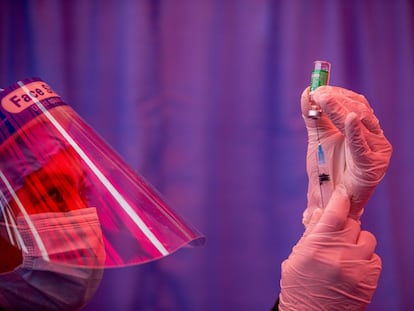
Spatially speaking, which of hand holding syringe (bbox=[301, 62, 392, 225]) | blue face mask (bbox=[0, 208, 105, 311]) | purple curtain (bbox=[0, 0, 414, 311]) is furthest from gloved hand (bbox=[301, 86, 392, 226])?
blue face mask (bbox=[0, 208, 105, 311])

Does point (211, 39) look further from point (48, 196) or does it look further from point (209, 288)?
point (48, 196)

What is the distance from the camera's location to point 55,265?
32.0 inches

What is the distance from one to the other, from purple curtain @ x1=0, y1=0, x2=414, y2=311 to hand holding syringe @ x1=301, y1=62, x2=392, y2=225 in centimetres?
43

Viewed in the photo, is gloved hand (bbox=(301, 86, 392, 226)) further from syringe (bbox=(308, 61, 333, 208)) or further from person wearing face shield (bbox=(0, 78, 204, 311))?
person wearing face shield (bbox=(0, 78, 204, 311))

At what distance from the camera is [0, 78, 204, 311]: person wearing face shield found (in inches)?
30.2

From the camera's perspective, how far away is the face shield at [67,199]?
0.76m

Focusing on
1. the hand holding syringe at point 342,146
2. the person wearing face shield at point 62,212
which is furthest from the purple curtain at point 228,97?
the person wearing face shield at point 62,212

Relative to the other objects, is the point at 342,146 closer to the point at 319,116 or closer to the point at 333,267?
the point at 319,116

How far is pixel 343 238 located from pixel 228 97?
0.80 metres

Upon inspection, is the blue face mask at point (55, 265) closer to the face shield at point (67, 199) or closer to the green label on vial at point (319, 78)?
A: the face shield at point (67, 199)

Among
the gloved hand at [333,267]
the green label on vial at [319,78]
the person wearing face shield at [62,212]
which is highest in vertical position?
the green label on vial at [319,78]

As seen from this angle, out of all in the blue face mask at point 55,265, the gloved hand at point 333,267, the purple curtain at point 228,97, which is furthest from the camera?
the purple curtain at point 228,97

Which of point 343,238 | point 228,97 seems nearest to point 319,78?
point 343,238

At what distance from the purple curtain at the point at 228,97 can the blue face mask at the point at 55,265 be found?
0.78m
